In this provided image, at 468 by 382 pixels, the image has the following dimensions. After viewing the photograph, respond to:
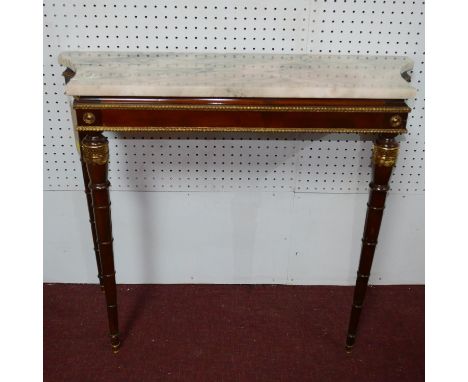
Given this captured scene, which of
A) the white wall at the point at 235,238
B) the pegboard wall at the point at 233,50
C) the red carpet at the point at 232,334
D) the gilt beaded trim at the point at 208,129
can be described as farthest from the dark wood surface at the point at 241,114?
the red carpet at the point at 232,334

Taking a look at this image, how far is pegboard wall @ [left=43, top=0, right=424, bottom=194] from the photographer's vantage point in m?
2.13

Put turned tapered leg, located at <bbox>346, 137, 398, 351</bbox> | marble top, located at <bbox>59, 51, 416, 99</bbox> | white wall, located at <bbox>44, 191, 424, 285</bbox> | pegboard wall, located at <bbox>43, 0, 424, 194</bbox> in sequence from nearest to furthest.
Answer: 1. marble top, located at <bbox>59, 51, 416, 99</bbox>
2. turned tapered leg, located at <bbox>346, 137, 398, 351</bbox>
3. pegboard wall, located at <bbox>43, 0, 424, 194</bbox>
4. white wall, located at <bbox>44, 191, 424, 285</bbox>

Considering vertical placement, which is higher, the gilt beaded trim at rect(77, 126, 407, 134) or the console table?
the console table

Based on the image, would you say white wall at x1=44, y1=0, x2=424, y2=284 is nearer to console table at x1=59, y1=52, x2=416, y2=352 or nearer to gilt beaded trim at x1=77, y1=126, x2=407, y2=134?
console table at x1=59, y1=52, x2=416, y2=352

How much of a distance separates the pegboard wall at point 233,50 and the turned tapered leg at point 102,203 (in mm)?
494

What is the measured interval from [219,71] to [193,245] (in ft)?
3.26

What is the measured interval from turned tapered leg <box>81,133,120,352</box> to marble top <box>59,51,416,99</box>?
19 cm

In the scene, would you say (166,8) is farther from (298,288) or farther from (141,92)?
(298,288)

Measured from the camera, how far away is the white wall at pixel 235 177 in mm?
2139

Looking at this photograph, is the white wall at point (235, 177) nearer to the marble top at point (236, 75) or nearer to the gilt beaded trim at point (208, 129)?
the marble top at point (236, 75)

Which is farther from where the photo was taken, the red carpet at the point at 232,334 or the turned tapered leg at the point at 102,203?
the red carpet at the point at 232,334

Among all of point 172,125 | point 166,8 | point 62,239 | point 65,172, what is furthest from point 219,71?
point 62,239

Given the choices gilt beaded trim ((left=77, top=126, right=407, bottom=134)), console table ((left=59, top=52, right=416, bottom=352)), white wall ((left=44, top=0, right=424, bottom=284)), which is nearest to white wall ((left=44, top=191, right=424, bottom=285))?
white wall ((left=44, top=0, right=424, bottom=284))

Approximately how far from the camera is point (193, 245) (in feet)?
8.46
